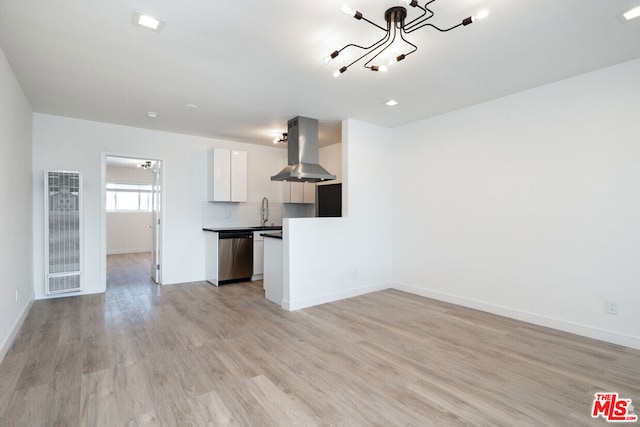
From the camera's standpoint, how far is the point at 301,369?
2.41 meters

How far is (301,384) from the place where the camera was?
86.6 inches

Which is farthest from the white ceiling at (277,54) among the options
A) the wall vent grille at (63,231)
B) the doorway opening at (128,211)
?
the doorway opening at (128,211)

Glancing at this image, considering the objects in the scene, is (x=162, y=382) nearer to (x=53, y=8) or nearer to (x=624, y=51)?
(x=53, y=8)

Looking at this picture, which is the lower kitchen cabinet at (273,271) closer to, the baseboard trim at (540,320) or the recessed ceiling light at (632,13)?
the baseboard trim at (540,320)

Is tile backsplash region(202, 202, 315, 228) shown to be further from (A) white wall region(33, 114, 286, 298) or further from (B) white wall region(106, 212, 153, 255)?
(B) white wall region(106, 212, 153, 255)

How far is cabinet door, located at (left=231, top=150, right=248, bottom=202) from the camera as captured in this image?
5.55 m

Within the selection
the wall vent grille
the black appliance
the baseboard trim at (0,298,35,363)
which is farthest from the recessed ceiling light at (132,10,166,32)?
the black appliance

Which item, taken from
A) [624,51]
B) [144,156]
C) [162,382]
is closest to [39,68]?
[144,156]

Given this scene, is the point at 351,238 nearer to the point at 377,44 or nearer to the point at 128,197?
the point at 377,44

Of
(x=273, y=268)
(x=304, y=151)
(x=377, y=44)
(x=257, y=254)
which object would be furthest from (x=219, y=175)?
(x=377, y=44)

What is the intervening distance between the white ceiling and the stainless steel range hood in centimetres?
40

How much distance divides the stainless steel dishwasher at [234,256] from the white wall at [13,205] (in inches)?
91.6

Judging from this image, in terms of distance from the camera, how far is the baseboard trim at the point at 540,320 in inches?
112

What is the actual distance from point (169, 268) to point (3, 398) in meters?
3.23
